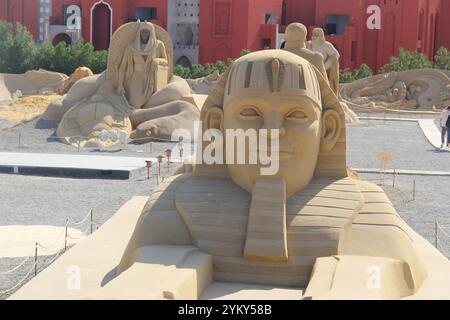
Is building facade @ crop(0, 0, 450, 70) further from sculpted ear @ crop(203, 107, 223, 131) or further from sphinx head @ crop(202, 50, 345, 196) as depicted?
sphinx head @ crop(202, 50, 345, 196)

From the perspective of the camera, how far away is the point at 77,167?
575 inches

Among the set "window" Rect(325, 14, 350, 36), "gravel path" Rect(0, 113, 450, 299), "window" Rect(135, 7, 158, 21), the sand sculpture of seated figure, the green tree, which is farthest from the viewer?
"window" Rect(325, 14, 350, 36)

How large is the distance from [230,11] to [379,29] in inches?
258

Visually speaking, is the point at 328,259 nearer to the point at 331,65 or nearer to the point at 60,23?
the point at 331,65

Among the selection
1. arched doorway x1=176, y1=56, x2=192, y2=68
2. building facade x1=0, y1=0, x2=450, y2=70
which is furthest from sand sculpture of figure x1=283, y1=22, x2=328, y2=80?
arched doorway x1=176, y1=56, x2=192, y2=68

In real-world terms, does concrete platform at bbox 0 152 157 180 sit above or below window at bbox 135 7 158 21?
below

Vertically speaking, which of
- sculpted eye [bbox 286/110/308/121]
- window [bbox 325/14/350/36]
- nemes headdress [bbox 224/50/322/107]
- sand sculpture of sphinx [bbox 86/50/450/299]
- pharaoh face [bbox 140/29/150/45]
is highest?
window [bbox 325/14/350/36]

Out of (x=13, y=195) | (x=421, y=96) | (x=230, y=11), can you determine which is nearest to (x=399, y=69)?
(x=421, y=96)

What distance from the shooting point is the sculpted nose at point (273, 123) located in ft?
20.3

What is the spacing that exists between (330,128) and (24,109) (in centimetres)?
1893

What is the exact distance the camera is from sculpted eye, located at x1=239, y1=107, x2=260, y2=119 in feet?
20.8

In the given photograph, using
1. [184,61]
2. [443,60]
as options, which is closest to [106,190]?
[443,60]

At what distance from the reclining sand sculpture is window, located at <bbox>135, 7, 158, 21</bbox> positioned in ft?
41.9

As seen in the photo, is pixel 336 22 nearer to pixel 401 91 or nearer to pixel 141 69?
pixel 401 91
